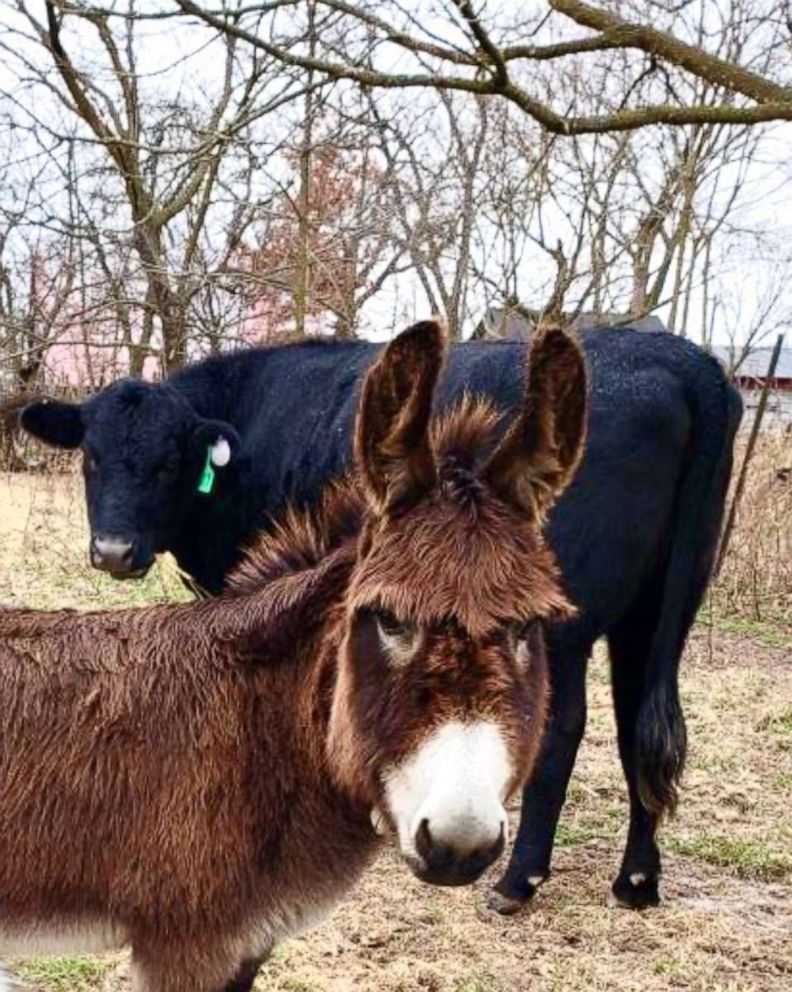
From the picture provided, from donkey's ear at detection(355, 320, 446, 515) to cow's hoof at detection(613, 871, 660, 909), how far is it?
8.85 ft

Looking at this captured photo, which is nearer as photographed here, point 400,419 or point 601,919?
point 400,419

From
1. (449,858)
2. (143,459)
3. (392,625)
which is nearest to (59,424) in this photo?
(143,459)

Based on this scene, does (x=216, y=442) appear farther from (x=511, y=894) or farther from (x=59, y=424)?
(x=511, y=894)

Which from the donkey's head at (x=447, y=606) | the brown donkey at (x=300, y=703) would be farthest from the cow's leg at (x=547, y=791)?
the donkey's head at (x=447, y=606)

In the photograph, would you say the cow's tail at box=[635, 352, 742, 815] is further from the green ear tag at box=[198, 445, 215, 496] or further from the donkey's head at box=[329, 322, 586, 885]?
the green ear tag at box=[198, 445, 215, 496]

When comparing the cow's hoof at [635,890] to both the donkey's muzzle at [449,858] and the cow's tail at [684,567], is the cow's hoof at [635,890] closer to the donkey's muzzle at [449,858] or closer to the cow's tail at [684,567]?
the cow's tail at [684,567]

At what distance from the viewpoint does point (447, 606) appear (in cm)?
225

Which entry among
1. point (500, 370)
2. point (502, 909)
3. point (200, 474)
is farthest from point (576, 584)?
A: point (200, 474)

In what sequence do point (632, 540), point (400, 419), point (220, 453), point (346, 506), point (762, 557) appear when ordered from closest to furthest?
point (400, 419)
point (346, 506)
point (632, 540)
point (220, 453)
point (762, 557)

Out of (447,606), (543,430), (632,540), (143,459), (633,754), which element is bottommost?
(633,754)

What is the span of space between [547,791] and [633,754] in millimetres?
366

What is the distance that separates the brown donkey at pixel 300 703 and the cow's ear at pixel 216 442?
8.92 ft

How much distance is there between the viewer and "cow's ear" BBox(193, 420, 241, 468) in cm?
564

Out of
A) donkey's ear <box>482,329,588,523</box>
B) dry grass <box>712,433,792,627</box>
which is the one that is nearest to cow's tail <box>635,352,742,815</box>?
donkey's ear <box>482,329,588,523</box>
